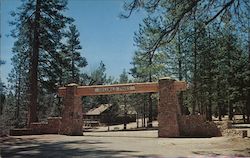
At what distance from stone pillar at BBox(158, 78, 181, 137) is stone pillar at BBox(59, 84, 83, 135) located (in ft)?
20.7

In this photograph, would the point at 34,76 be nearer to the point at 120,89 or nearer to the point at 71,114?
the point at 71,114

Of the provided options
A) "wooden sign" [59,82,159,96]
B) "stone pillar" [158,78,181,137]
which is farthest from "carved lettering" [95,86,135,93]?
"stone pillar" [158,78,181,137]

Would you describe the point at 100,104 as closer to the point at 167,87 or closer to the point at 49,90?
the point at 49,90

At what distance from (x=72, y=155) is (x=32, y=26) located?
62.1 feet

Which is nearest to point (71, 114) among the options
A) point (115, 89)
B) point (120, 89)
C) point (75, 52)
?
point (115, 89)

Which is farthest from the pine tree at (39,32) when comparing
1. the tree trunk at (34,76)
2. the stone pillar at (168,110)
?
the stone pillar at (168,110)

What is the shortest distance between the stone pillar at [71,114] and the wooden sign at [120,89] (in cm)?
41

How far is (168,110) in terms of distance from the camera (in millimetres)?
23906

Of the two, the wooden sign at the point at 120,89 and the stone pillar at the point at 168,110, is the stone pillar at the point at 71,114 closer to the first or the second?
the wooden sign at the point at 120,89

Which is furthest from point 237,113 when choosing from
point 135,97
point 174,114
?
point 174,114

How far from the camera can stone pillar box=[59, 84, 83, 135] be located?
26.8 metres

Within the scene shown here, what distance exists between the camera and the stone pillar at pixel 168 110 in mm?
23781

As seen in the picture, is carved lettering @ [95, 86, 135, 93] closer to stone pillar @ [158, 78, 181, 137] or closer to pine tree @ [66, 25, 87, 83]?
stone pillar @ [158, 78, 181, 137]

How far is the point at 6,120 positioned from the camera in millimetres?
47906
